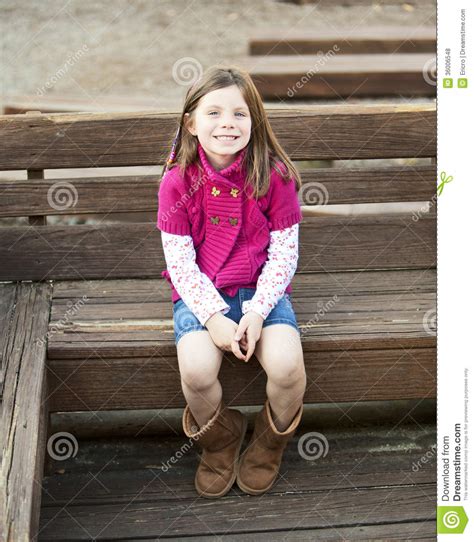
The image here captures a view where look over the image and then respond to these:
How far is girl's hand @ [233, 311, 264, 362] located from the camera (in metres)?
2.51

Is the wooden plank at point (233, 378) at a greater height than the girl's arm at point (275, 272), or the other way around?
the girl's arm at point (275, 272)

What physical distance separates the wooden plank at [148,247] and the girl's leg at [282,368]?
2.35ft

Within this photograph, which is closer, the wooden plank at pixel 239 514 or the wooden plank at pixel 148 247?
the wooden plank at pixel 239 514

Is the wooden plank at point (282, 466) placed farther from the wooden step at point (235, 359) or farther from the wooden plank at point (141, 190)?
the wooden plank at point (141, 190)

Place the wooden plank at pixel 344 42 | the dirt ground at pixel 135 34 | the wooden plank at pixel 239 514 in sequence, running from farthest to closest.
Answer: the dirt ground at pixel 135 34, the wooden plank at pixel 344 42, the wooden plank at pixel 239 514

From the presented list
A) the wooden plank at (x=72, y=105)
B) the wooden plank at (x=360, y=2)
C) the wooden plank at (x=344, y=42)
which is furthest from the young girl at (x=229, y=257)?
the wooden plank at (x=360, y=2)

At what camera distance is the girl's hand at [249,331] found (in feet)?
8.24

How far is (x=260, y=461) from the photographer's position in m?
2.72

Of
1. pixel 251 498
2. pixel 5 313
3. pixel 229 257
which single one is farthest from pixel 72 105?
pixel 251 498

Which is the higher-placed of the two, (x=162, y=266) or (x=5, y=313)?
(x=162, y=266)

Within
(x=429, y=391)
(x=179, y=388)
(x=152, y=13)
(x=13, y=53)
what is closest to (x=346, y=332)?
(x=429, y=391)

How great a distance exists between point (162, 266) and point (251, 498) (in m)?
0.93

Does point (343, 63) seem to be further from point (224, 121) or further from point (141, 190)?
point (224, 121)

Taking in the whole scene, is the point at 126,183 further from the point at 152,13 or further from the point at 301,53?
the point at 152,13
